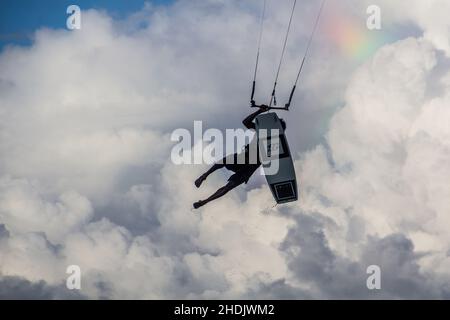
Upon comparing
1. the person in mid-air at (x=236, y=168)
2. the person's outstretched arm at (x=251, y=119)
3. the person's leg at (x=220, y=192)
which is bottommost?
the person's leg at (x=220, y=192)

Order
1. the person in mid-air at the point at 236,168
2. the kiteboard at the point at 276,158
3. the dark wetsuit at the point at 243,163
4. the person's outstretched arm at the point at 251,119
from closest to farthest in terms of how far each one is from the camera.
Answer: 1. the person's outstretched arm at the point at 251,119
2. the kiteboard at the point at 276,158
3. the person in mid-air at the point at 236,168
4. the dark wetsuit at the point at 243,163

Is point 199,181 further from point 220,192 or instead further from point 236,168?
point 236,168

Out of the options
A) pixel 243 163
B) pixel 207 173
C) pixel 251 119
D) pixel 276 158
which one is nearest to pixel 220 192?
pixel 207 173

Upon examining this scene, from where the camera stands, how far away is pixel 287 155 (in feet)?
→ 80.7

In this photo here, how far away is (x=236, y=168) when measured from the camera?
24.6 meters

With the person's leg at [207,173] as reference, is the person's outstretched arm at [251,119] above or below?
above

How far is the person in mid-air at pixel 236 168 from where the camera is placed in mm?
24216

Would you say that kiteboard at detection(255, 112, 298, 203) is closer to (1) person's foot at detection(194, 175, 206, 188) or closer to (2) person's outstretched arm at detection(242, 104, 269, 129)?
(2) person's outstretched arm at detection(242, 104, 269, 129)

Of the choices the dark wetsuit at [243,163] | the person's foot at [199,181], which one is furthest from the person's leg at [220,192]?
the person's foot at [199,181]

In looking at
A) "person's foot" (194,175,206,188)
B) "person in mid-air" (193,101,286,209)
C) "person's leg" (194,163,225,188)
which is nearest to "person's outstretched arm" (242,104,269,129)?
"person in mid-air" (193,101,286,209)

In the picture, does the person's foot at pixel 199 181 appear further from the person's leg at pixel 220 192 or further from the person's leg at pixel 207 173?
the person's leg at pixel 220 192
